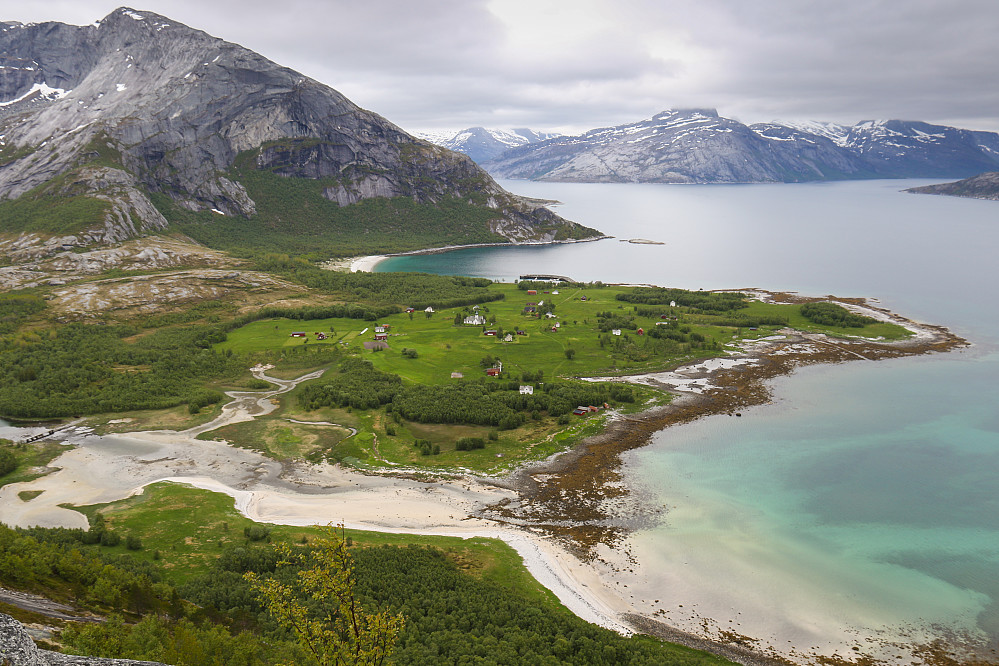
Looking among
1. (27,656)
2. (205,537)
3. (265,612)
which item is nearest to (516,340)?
(205,537)

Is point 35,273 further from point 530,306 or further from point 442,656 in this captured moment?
point 442,656

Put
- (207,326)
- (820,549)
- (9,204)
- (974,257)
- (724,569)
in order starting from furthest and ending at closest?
(974,257)
(9,204)
(207,326)
(820,549)
(724,569)

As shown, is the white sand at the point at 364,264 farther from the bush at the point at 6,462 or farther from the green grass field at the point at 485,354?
the bush at the point at 6,462

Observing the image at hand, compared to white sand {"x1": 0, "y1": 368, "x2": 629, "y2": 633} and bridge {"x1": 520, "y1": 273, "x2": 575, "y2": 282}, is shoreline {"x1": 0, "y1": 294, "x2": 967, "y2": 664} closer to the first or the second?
white sand {"x1": 0, "y1": 368, "x2": 629, "y2": 633}

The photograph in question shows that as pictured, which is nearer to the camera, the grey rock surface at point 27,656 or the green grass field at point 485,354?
the grey rock surface at point 27,656

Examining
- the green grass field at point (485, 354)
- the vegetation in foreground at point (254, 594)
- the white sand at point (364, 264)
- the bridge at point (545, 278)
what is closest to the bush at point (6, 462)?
the vegetation in foreground at point (254, 594)

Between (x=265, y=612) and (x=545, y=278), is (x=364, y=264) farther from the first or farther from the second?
(x=265, y=612)

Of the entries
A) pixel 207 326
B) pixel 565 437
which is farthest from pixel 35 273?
pixel 565 437
